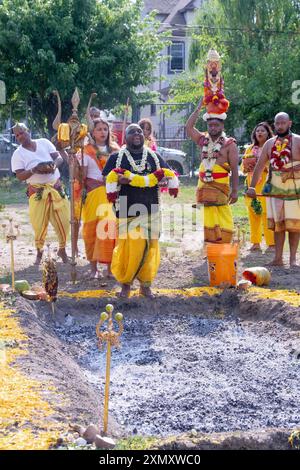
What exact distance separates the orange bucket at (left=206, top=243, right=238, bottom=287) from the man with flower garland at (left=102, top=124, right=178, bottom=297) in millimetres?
877

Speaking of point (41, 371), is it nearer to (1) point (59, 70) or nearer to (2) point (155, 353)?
(2) point (155, 353)

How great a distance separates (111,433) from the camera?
5.01 m

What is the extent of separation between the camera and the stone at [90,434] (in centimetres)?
448

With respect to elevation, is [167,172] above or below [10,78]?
below

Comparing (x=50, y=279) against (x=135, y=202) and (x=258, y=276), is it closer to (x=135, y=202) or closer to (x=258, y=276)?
(x=135, y=202)

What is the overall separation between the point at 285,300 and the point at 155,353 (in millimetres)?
1850

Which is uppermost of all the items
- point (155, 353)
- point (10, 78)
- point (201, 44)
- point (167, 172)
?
point (201, 44)

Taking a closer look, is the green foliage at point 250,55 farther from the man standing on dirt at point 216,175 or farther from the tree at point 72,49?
the man standing on dirt at point 216,175

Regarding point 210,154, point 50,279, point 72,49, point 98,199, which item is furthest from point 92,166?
point 72,49

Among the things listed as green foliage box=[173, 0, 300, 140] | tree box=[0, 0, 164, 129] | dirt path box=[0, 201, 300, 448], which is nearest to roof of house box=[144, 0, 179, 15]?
green foliage box=[173, 0, 300, 140]

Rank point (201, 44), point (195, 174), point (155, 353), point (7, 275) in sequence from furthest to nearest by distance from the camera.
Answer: point (201, 44) < point (195, 174) < point (7, 275) < point (155, 353)

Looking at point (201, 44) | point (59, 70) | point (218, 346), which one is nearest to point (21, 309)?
point (218, 346)

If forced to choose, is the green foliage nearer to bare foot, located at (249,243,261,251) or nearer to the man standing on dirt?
bare foot, located at (249,243,261,251)

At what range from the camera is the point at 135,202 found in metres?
8.65
